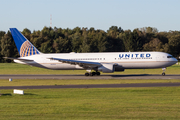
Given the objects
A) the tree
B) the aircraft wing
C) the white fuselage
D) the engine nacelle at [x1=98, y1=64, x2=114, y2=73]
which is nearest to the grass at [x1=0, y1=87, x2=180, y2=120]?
the engine nacelle at [x1=98, y1=64, x2=114, y2=73]

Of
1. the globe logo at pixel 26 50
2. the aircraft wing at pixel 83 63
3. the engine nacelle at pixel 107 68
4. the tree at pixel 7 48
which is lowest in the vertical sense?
the engine nacelle at pixel 107 68

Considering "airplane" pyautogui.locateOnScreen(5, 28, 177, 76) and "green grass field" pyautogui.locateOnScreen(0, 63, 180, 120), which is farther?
"airplane" pyautogui.locateOnScreen(5, 28, 177, 76)

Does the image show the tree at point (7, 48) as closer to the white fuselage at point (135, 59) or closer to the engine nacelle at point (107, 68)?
the white fuselage at point (135, 59)

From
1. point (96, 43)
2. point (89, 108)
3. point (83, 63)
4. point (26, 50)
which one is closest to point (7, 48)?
point (96, 43)

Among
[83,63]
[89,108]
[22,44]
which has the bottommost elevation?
[89,108]

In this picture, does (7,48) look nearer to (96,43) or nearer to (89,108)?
(96,43)

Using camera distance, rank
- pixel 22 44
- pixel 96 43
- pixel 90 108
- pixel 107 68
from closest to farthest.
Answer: pixel 90 108, pixel 107 68, pixel 22 44, pixel 96 43

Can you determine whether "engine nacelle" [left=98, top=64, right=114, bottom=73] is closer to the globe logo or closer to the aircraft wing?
the aircraft wing

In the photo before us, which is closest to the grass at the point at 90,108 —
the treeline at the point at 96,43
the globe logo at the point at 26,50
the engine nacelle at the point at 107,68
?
the engine nacelle at the point at 107,68

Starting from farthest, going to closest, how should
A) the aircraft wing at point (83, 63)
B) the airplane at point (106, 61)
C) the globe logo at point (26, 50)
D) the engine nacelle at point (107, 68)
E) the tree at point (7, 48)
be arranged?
the tree at point (7, 48), the globe logo at point (26, 50), the airplane at point (106, 61), the aircraft wing at point (83, 63), the engine nacelle at point (107, 68)

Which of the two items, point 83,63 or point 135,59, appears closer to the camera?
point 83,63

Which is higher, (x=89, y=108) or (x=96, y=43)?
(x=96, y=43)

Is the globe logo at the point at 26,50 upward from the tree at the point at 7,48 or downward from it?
downward

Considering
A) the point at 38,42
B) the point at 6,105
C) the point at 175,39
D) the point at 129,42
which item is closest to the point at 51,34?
the point at 38,42
